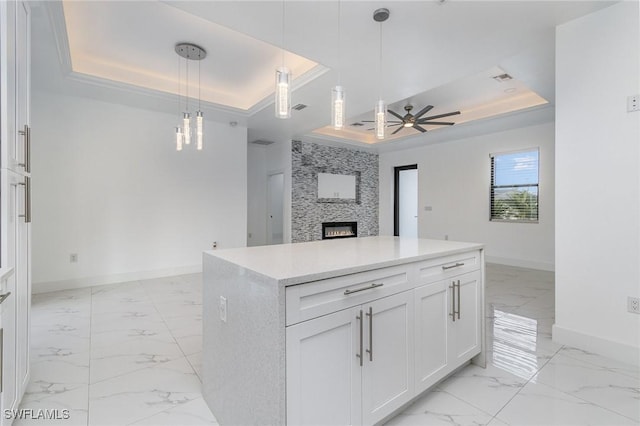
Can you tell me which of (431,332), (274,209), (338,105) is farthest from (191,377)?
(274,209)

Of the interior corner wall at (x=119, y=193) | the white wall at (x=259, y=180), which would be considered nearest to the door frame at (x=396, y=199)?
the white wall at (x=259, y=180)

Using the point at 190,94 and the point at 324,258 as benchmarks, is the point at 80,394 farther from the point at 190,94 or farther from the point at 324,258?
the point at 190,94

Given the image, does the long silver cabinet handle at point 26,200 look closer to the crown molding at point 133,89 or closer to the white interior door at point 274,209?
the crown molding at point 133,89

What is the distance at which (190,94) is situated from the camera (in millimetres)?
4375

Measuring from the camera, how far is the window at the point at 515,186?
554 cm

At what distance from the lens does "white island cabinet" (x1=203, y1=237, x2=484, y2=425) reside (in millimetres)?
1123

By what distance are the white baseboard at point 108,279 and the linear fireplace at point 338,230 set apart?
3135mm

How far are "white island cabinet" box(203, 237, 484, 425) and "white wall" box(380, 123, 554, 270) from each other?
4660 mm

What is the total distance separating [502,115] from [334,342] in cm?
526

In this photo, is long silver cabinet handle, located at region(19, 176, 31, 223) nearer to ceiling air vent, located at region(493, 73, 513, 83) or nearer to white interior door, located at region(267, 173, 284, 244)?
ceiling air vent, located at region(493, 73, 513, 83)

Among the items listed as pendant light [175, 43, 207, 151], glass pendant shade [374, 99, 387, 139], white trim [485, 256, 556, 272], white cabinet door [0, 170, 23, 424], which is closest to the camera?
white cabinet door [0, 170, 23, 424]

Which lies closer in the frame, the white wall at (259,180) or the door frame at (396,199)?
the white wall at (259,180)

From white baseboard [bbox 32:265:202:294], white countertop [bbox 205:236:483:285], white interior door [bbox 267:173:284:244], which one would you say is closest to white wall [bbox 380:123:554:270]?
white interior door [bbox 267:173:284:244]

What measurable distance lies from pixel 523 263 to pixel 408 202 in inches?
124
